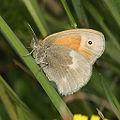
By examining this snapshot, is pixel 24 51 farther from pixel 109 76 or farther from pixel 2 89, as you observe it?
pixel 109 76

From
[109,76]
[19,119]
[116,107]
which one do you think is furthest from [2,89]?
[109,76]

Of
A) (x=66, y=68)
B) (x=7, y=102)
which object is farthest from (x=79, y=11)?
(x=7, y=102)

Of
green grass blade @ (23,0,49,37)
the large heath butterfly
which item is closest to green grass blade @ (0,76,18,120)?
the large heath butterfly

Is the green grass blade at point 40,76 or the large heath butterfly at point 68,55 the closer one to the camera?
the green grass blade at point 40,76

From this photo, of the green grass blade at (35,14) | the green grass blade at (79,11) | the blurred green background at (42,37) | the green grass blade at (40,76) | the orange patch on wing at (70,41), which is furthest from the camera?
the blurred green background at (42,37)

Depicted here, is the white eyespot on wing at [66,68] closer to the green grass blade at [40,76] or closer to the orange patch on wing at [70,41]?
the orange patch on wing at [70,41]

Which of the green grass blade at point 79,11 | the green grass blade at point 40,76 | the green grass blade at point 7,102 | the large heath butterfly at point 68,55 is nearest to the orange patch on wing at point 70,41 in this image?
the large heath butterfly at point 68,55

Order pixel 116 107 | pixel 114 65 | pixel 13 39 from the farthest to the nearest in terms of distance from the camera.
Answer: pixel 114 65 → pixel 116 107 → pixel 13 39

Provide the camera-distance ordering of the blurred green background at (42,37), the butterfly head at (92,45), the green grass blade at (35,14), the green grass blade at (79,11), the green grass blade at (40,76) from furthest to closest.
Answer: the blurred green background at (42,37), the green grass blade at (35,14), the green grass blade at (79,11), the butterfly head at (92,45), the green grass blade at (40,76)
